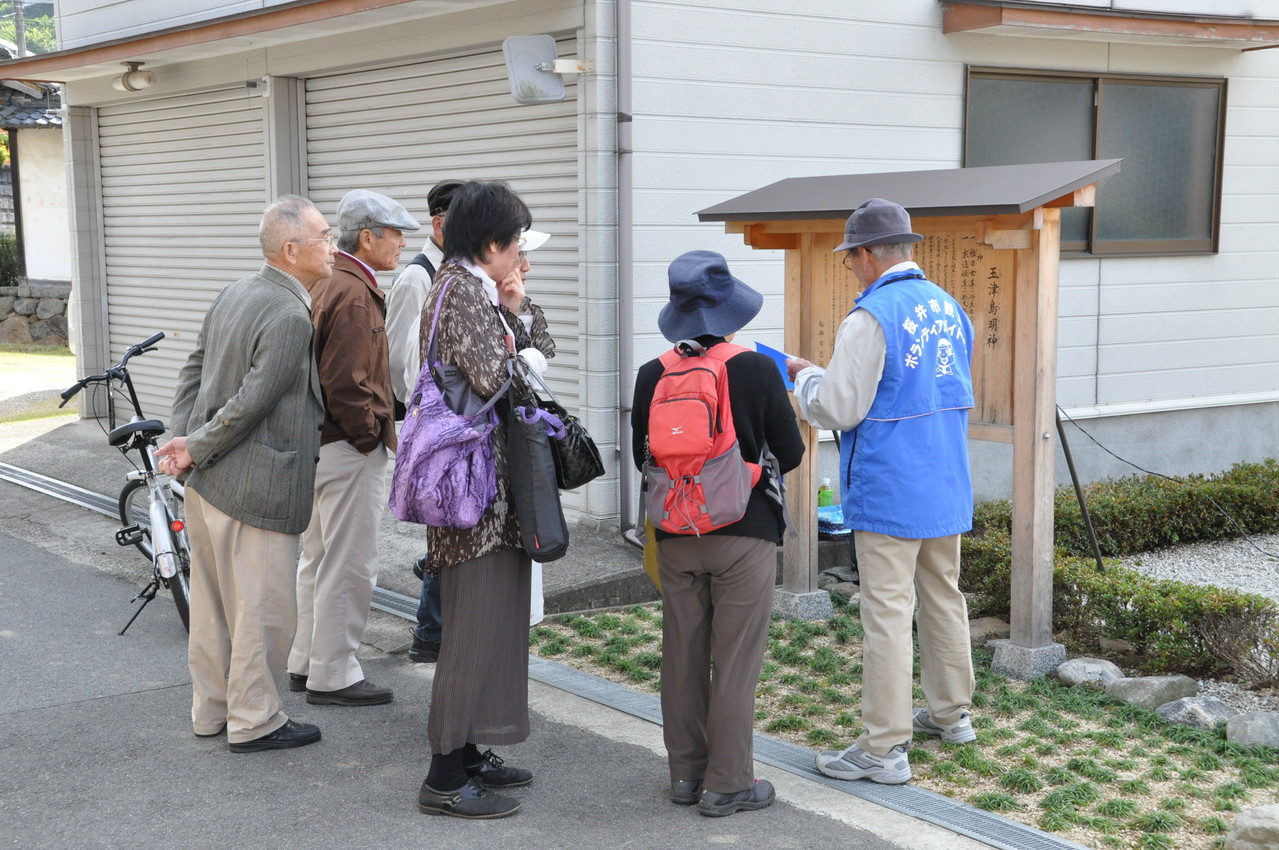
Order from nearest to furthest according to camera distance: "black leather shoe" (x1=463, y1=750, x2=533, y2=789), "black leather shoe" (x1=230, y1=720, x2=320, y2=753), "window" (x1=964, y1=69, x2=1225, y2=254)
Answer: "black leather shoe" (x1=463, y1=750, x2=533, y2=789), "black leather shoe" (x1=230, y1=720, x2=320, y2=753), "window" (x1=964, y1=69, x2=1225, y2=254)

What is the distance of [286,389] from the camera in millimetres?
4625

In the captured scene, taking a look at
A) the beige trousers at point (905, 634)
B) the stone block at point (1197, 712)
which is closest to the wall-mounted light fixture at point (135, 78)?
the beige trousers at point (905, 634)

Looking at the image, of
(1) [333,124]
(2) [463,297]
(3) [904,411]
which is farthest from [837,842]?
(1) [333,124]

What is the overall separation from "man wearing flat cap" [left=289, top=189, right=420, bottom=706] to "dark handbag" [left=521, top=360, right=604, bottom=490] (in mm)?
1201

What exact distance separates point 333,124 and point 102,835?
715 centimetres

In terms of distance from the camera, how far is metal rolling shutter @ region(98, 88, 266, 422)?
1118 cm

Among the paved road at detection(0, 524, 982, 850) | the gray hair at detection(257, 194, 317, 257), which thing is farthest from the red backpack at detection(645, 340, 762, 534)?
the gray hair at detection(257, 194, 317, 257)

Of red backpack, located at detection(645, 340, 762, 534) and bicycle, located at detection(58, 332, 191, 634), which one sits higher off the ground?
red backpack, located at detection(645, 340, 762, 534)

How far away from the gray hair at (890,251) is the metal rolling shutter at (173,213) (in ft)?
24.4

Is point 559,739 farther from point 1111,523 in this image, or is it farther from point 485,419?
point 1111,523

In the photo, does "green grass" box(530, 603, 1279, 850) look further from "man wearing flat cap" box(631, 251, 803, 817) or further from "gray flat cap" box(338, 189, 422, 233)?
"gray flat cap" box(338, 189, 422, 233)

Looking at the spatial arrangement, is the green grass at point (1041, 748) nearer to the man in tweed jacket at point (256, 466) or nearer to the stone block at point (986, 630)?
the stone block at point (986, 630)

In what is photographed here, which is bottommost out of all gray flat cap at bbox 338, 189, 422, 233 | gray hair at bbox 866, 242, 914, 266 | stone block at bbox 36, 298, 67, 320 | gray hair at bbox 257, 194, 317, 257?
stone block at bbox 36, 298, 67, 320

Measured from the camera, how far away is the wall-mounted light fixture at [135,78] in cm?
1138
